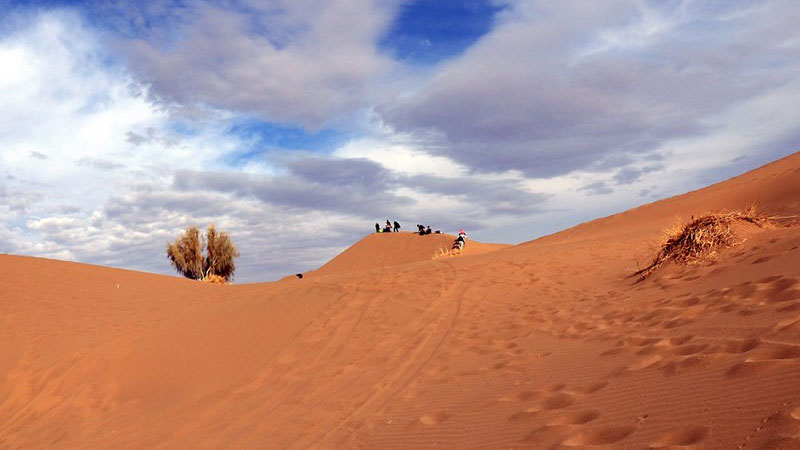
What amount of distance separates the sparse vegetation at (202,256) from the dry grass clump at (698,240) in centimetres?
3028

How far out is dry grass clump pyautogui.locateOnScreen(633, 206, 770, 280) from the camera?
897 cm

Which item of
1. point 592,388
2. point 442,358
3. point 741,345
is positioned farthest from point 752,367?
point 442,358

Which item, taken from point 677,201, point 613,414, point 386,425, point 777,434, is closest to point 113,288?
point 386,425

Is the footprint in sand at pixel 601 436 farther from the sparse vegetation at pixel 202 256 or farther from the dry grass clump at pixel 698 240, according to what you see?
the sparse vegetation at pixel 202 256

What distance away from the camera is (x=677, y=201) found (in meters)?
22.9

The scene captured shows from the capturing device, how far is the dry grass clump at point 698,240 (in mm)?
8969

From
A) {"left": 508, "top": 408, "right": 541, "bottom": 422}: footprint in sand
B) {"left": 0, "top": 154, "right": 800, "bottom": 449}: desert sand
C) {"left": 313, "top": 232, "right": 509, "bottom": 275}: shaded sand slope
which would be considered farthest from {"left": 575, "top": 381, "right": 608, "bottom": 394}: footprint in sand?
{"left": 313, "top": 232, "right": 509, "bottom": 275}: shaded sand slope

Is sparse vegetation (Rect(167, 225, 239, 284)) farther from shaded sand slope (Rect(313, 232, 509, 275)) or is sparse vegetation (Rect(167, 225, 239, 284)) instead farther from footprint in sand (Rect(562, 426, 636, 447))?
footprint in sand (Rect(562, 426, 636, 447))

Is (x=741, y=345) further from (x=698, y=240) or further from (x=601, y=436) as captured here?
(x=698, y=240)

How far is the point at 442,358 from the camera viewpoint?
7355mm

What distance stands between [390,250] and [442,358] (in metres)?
26.6

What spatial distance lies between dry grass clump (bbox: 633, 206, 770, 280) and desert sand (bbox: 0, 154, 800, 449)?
1.34 ft

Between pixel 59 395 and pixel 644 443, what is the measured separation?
10.0 m

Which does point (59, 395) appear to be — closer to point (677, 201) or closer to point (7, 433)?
point (7, 433)
